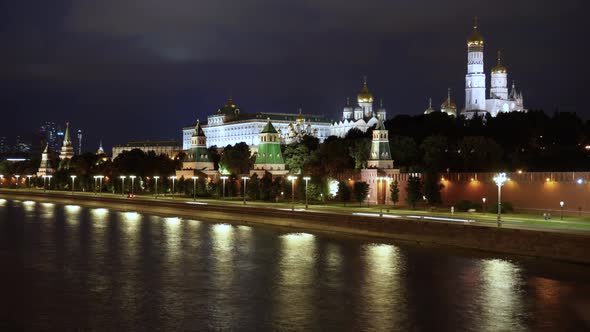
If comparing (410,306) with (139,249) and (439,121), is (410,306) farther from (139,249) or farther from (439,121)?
(439,121)

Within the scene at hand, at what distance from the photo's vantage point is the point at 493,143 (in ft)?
190

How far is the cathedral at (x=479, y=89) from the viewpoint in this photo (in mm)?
104637

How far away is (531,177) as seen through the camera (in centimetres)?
4341

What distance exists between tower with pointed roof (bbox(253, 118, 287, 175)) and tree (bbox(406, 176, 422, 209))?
22.5 m

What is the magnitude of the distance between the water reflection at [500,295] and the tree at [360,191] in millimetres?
24658

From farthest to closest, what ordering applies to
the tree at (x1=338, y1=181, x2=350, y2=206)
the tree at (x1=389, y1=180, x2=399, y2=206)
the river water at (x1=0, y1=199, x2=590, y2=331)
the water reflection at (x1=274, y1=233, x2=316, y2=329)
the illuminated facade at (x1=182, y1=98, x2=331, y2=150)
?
the illuminated facade at (x1=182, y1=98, x2=331, y2=150) < the tree at (x1=338, y1=181, x2=350, y2=206) < the tree at (x1=389, y1=180, x2=399, y2=206) < the water reflection at (x1=274, y1=233, x2=316, y2=329) < the river water at (x1=0, y1=199, x2=590, y2=331)

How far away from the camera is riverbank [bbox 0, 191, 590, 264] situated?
2661cm

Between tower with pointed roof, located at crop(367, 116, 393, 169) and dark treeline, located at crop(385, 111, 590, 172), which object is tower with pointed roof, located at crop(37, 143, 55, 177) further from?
tower with pointed roof, located at crop(367, 116, 393, 169)

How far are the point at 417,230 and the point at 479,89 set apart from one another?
78.5 m

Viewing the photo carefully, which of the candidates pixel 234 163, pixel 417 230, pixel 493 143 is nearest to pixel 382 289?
pixel 417 230

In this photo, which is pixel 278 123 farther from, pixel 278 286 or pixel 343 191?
pixel 278 286

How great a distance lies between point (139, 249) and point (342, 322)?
16.4 metres

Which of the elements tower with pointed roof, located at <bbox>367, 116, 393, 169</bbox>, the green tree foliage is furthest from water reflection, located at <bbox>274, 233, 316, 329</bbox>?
the green tree foliage

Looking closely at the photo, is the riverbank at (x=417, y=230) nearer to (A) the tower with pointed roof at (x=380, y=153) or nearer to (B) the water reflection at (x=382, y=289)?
(B) the water reflection at (x=382, y=289)
